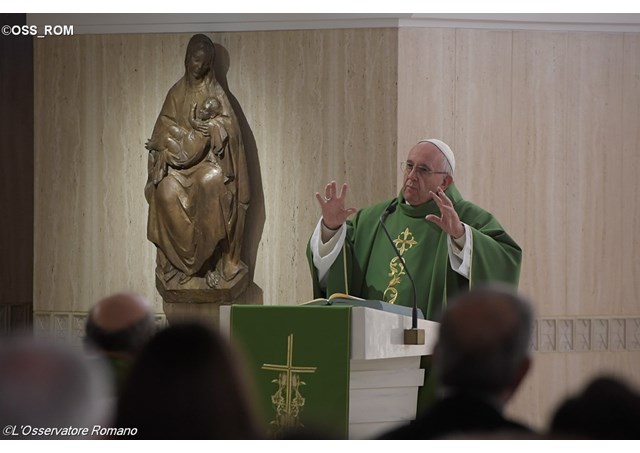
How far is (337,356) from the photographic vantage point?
4.64 metres

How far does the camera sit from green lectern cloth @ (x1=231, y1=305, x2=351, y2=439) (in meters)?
4.64

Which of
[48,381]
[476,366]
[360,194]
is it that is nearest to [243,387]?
[48,381]

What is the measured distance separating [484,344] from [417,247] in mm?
3198

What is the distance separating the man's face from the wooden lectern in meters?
1.44

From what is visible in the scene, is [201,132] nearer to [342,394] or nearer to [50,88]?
[50,88]

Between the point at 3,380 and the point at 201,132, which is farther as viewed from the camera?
the point at 201,132

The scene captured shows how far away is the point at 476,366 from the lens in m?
2.98

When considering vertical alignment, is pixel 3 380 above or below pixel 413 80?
below

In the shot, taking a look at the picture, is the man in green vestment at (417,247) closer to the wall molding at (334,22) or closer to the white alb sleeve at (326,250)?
the white alb sleeve at (326,250)

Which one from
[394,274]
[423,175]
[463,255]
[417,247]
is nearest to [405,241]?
[417,247]

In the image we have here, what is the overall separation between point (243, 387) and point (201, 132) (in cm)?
546

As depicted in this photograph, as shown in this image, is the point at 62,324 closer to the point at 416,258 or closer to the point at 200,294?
the point at 200,294

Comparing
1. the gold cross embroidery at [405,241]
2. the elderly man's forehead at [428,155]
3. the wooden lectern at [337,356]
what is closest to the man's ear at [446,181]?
the elderly man's forehead at [428,155]

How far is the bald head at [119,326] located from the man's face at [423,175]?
9.69ft
